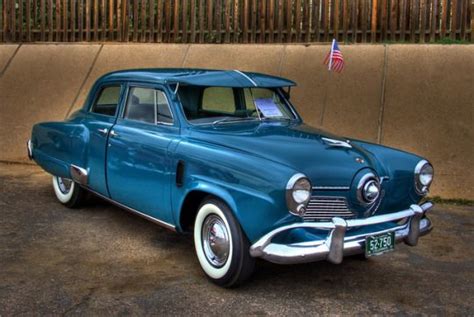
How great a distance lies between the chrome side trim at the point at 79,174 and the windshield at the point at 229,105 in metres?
1.46

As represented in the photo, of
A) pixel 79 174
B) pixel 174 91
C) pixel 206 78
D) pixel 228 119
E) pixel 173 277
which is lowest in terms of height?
pixel 173 277

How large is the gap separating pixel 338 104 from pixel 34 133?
4318mm

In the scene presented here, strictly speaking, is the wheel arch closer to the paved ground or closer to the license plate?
the paved ground

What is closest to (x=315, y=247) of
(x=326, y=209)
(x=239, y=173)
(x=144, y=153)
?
(x=326, y=209)

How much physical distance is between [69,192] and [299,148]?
3.21m

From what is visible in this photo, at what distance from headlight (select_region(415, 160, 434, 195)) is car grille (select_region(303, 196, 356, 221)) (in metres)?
0.75

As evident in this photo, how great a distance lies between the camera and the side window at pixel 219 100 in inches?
199

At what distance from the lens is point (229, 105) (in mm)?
5145

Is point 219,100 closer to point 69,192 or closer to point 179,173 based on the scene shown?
point 179,173

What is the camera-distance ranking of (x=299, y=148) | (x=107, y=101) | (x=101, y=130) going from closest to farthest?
1. (x=299, y=148)
2. (x=101, y=130)
3. (x=107, y=101)

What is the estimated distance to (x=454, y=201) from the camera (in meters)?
7.09

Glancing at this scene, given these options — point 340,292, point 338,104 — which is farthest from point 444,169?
point 340,292

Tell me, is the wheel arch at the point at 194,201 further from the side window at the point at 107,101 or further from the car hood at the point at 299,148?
the side window at the point at 107,101

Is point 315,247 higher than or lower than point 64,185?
higher
